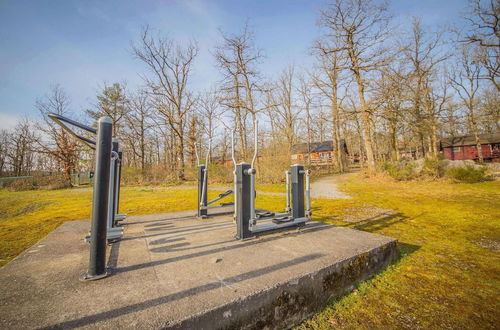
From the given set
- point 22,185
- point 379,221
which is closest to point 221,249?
point 379,221

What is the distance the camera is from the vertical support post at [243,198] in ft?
7.59

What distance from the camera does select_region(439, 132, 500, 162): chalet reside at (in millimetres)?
29000

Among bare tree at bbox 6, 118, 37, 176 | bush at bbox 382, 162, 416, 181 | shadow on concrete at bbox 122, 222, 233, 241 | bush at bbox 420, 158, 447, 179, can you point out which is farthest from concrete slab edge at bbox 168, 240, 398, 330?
bare tree at bbox 6, 118, 37, 176

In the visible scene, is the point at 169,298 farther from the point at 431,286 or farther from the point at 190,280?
the point at 431,286

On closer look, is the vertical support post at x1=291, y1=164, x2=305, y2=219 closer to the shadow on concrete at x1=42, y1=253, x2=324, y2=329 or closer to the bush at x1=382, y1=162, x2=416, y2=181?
the shadow on concrete at x1=42, y1=253, x2=324, y2=329

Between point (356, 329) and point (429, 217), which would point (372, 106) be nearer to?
point (429, 217)

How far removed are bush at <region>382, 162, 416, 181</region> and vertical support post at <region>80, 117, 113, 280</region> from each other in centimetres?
1260

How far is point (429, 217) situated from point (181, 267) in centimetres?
510

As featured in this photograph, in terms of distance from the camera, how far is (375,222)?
4031mm

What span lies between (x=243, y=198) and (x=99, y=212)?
51.3 inches

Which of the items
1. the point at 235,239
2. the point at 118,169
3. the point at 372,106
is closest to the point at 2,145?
the point at 118,169

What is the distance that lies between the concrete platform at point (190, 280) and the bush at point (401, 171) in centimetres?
1024

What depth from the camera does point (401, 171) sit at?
10.5 metres

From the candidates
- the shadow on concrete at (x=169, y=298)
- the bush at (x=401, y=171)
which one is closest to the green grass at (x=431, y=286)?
the shadow on concrete at (x=169, y=298)
